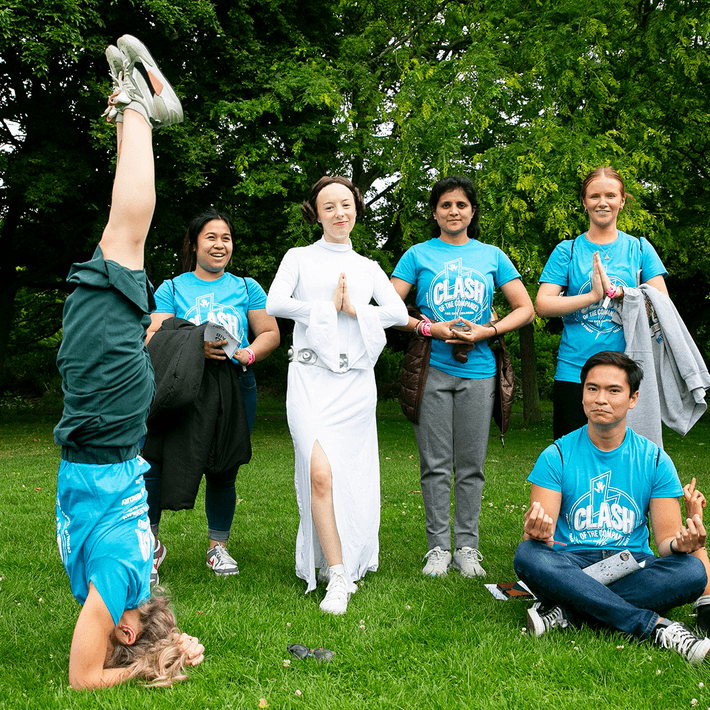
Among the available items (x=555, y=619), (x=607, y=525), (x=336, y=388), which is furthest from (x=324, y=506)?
(x=607, y=525)

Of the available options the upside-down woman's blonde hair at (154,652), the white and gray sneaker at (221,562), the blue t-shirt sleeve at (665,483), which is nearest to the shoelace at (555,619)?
the blue t-shirt sleeve at (665,483)

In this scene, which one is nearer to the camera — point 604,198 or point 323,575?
point 604,198

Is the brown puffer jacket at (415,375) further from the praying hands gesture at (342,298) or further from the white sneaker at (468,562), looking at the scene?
the white sneaker at (468,562)

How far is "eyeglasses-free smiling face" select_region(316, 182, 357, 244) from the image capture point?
4.68 m

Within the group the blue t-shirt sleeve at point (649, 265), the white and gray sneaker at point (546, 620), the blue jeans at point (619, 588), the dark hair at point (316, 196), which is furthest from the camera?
the dark hair at point (316, 196)

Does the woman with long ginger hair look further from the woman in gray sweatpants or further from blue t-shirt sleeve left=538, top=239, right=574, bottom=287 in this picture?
the woman in gray sweatpants

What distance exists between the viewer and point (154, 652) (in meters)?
3.21

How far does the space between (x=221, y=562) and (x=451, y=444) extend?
175 cm

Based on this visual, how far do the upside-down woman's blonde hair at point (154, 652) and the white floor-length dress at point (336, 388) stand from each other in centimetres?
127

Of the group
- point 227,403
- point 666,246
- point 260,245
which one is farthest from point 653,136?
point 227,403

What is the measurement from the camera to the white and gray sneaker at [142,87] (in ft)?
10.4

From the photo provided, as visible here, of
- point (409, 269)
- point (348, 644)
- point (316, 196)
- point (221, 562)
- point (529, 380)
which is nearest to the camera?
point (348, 644)

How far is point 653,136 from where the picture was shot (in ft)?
42.8

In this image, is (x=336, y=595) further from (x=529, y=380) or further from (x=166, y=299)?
(x=529, y=380)
